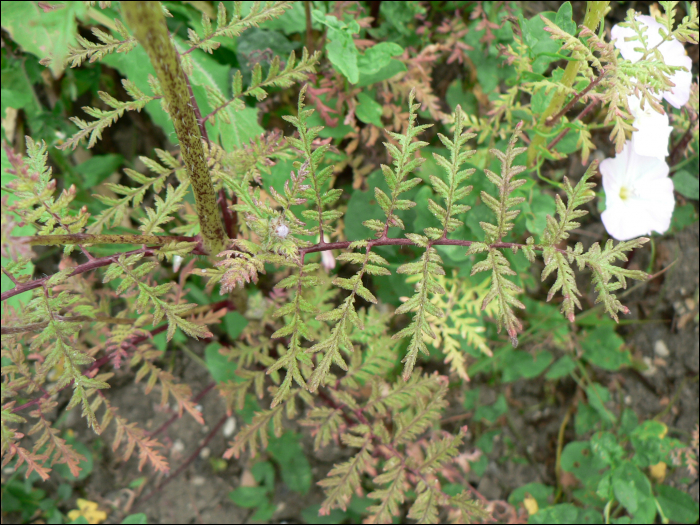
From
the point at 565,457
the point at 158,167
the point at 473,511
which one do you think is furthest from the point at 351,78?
the point at 565,457

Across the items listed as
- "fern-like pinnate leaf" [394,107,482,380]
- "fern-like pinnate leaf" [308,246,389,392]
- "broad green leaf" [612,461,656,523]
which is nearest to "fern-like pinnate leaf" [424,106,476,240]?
"fern-like pinnate leaf" [394,107,482,380]

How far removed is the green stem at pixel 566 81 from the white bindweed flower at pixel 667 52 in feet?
0.48

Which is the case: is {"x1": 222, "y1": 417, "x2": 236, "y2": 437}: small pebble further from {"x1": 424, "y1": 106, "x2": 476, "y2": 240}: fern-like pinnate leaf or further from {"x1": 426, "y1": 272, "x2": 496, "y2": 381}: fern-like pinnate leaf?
{"x1": 424, "y1": 106, "x2": 476, "y2": 240}: fern-like pinnate leaf

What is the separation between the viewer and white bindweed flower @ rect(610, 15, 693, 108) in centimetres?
125

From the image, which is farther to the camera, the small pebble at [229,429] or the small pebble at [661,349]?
the small pebble at [661,349]

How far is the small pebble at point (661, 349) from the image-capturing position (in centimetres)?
220

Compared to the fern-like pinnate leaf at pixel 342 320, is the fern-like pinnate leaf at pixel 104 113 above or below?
above

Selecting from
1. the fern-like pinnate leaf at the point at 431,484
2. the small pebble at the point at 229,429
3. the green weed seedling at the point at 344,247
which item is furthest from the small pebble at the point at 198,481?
the fern-like pinnate leaf at the point at 431,484

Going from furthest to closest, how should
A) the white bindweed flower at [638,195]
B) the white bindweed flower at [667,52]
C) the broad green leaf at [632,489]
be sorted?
the broad green leaf at [632,489] < the white bindweed flower at [638,195] < the white bindweed flower at [667,52]

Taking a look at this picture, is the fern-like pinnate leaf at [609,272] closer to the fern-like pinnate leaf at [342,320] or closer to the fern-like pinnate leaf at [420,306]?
the fern-like pinnate leaf at [420,306]

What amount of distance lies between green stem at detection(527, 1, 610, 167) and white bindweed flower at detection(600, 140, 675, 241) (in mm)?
248

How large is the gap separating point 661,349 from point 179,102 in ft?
7.50

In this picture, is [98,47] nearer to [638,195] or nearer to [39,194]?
[39,194]

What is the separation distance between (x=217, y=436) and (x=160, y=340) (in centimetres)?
57
